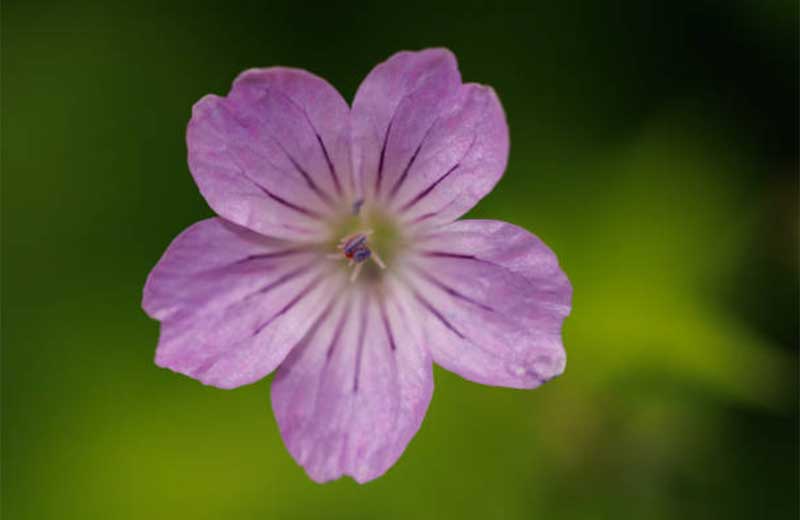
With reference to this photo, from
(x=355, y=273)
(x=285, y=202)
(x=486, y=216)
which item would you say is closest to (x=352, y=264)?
(x=355, y=273)

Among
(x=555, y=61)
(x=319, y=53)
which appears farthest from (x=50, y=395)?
(x=555, y=61)

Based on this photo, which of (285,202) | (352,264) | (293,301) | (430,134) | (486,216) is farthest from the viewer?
(486,216)

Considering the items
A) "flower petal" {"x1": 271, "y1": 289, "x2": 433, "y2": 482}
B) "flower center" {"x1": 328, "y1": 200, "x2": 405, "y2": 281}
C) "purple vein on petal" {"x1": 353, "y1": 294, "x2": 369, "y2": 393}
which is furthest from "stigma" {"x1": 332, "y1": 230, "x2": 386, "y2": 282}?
"flower petal" {"x1": 271, "y1": 289, "x2": 433, "y2": 482}

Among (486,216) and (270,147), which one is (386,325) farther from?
(486,216)

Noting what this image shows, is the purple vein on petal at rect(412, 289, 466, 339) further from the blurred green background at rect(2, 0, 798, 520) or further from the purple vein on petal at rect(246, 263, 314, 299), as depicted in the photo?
the blurred green background at rect(2, 0, 798, 520)

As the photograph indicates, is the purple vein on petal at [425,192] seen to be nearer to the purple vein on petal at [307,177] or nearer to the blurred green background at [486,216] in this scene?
the purple vein on petal at [307,177]

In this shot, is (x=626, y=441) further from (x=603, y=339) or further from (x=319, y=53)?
(x=319, y=53)
